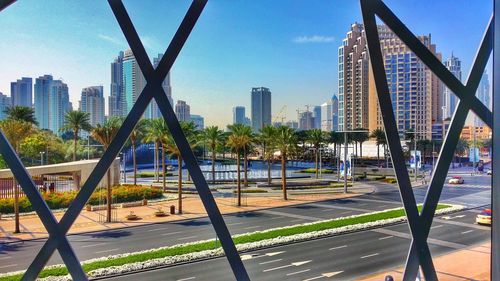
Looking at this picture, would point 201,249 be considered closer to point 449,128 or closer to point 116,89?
point 116,89

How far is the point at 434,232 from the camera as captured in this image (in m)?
7.01

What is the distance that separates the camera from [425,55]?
5.51ft

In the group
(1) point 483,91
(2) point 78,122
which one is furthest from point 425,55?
(2) point 78,122

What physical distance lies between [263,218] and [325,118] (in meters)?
3.45

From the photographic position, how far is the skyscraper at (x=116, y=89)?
354 cm

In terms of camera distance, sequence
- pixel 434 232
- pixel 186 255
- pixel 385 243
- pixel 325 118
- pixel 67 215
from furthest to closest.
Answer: pixel 325 118
pixel 434 232
pixel 385 243
pixel 186 255
pixel 67 215

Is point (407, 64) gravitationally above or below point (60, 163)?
above

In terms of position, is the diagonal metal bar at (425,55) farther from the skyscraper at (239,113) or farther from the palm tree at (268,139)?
the palm tree at (268,139)

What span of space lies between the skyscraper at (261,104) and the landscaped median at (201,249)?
2.19 meters

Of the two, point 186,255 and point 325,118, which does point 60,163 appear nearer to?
point 186,255

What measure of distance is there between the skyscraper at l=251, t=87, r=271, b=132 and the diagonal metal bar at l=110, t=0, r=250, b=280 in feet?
13.2

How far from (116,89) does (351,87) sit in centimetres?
892

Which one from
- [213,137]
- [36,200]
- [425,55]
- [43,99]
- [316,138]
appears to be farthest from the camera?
[316,138]

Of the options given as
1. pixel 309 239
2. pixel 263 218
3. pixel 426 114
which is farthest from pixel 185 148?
pixel 263 218
